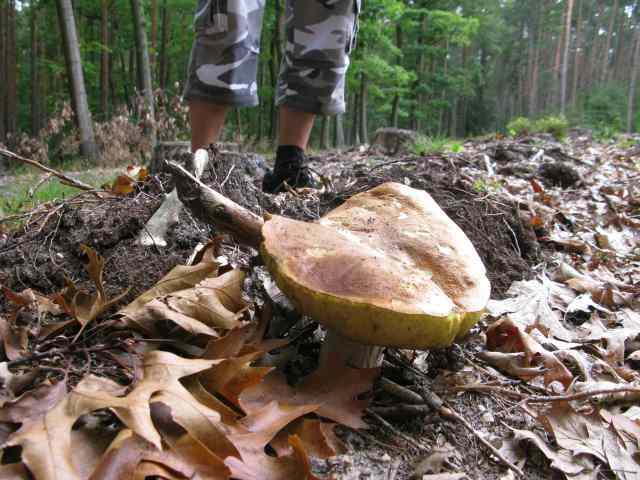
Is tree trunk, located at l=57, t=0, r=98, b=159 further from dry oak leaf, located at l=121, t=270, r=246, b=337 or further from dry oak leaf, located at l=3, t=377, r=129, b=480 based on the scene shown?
dry oak leaf, located at l=3, t=377, r=129, b=480

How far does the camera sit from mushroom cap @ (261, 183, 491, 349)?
100 cm

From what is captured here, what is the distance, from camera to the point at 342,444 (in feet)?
3.58

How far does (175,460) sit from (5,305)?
1084 mm

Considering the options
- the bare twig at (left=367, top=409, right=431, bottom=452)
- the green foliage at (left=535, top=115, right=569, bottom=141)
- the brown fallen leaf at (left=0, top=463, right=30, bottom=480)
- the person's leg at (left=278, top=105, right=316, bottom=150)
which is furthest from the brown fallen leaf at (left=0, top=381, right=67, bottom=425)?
the green foliage at (left=535, top=115, right=569, bottom=141)

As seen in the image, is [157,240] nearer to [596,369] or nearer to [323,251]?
[323,251]

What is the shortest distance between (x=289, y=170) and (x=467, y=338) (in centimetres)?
169

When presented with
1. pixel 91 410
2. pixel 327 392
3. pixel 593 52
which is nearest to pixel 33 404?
pixel 91 410

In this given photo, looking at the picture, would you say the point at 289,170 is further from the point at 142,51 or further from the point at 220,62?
the point at 142,51

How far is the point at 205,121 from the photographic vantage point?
2.84 metres

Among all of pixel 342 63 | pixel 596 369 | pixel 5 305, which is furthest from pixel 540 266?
pixel 5 305

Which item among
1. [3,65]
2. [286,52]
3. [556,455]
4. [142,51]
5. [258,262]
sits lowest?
[556,455]

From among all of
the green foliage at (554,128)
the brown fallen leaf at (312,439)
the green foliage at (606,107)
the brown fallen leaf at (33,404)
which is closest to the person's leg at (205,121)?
the brown fallen leaf at (33,404)

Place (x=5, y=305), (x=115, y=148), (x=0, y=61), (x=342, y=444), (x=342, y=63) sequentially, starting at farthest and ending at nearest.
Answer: (x=0, y=61) < (x=115, y=148) < (x=342, y=63) < (x=5, y=305) < (x=342, y=444)

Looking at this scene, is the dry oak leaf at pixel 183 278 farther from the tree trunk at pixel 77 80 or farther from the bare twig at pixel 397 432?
the tree trunk at pixel 77 80
